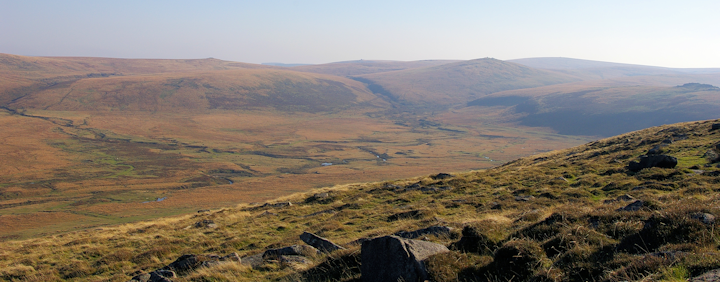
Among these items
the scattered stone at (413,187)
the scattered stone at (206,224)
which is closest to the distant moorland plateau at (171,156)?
the scattered stone at (206,224)

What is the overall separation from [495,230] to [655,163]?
1484 centimetres

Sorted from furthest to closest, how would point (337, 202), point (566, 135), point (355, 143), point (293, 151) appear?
point (566, 135) → point (355, 143) → point (293, 151) → point (337, 202)

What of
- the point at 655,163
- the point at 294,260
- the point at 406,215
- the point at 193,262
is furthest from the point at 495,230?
the point at 655,163

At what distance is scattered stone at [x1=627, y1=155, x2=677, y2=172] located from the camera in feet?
58.1

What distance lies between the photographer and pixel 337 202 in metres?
22.6

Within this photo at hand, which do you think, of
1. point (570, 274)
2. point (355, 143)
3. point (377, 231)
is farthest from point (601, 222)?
point (355, 143)

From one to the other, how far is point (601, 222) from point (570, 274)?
9.00 ft

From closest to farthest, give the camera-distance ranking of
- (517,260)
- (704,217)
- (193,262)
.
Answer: (517,260)
(704,217)
(193,262)

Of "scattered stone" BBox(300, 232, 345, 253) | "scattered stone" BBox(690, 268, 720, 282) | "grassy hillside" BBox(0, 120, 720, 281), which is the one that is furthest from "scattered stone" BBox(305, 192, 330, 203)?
"scattered stone" BBox(690, 268, 720, 282)

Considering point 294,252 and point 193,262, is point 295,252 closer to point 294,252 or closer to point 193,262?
point 294,252

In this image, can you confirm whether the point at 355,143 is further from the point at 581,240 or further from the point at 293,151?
the point at 581,240

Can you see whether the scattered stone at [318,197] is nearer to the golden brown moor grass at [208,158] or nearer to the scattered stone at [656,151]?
the scattered stone at [656,151]

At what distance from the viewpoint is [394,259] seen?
21.6 feet

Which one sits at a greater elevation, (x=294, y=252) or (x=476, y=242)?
(x=476, y=242)
